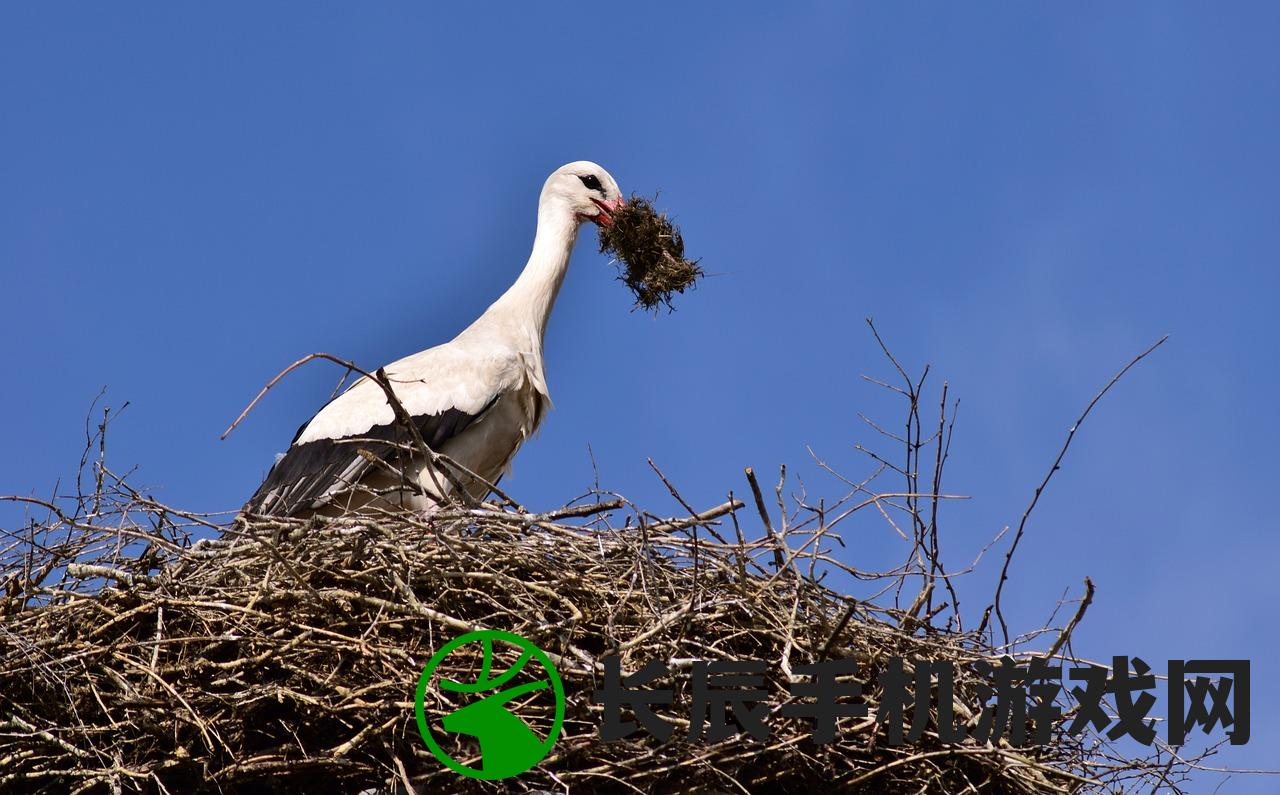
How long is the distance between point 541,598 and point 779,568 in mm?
554

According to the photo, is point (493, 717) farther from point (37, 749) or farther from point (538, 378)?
point (538, 378)

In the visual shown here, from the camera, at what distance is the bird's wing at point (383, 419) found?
16.7 ft

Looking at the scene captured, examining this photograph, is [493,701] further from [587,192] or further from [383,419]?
[587,192]

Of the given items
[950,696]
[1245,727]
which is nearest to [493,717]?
[950,696]

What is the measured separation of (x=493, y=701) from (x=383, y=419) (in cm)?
196

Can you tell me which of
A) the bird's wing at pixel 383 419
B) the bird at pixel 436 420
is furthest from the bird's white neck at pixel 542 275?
the bird's wing at pixel 383 419

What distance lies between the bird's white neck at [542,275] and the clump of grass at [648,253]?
0.65 feet

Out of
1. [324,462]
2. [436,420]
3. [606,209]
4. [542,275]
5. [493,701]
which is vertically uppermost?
[606,209]

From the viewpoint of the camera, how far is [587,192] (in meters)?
6.18

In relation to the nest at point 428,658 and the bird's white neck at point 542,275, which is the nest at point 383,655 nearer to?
the nest at point 428,658

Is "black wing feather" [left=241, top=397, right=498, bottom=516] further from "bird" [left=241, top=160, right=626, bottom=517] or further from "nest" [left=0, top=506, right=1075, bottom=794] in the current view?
"nest" [left=0, top=506, right=1075, bottom=794]

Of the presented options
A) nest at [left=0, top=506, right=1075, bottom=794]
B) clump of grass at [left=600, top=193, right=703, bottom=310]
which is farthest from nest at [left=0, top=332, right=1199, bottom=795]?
clump of grass at [left=600, top=193, right=703, bottom=310]

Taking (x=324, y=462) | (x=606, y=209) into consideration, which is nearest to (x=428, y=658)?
(x=324, y=462)

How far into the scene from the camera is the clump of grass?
5.70m
